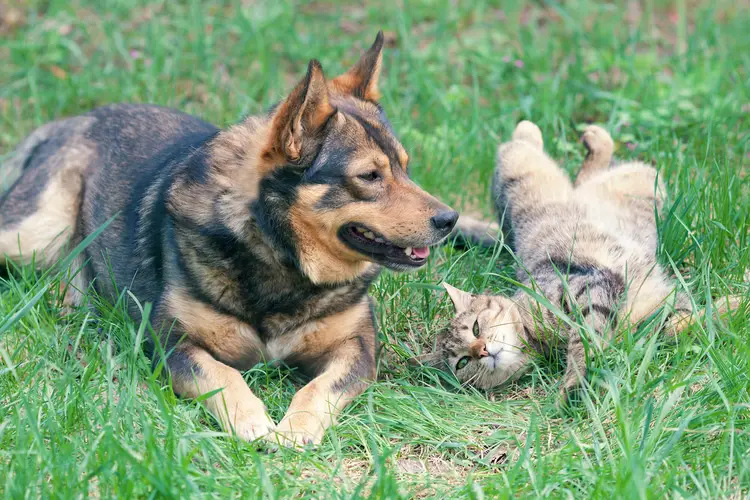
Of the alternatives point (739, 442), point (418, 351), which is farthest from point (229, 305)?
point (739, 442)

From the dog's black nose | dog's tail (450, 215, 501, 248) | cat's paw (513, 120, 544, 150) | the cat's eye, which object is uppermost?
the dog's black nose

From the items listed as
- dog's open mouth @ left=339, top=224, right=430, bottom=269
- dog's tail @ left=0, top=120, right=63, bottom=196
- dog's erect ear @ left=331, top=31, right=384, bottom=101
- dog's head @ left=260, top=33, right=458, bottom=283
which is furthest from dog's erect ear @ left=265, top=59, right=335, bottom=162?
dog's tail @ left=0, top=120, right=63, bottom=196

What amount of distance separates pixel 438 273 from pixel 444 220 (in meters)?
1.37

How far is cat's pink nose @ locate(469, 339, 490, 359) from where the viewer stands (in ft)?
14.3

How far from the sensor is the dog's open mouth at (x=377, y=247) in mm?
4094

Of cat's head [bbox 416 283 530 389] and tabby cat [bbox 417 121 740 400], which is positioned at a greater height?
tabby cat [bbox 417 121 740 400]

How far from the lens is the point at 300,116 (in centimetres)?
391

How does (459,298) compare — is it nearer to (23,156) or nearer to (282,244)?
(282,244)

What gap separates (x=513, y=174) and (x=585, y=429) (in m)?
2.51

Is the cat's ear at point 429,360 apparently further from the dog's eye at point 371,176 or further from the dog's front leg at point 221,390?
the dog's eye at point 371,176

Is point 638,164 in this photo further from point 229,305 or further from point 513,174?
point 229,305

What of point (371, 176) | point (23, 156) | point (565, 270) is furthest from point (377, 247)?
point (23, 156)

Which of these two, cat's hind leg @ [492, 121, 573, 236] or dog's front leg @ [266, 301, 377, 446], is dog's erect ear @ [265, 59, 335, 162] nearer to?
dog's front leg @ [266, 301, 377, 446]

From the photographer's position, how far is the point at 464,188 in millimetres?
6574
